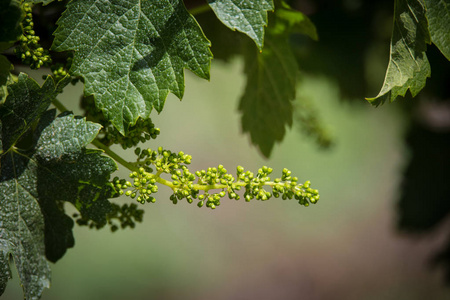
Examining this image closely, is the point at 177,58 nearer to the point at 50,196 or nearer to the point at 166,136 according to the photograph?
the point at 50,196

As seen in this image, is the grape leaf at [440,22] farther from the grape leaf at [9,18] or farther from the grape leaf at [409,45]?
the grape leaf at [9,18]

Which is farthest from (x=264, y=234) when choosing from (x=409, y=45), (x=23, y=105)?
(x=23, y=105)

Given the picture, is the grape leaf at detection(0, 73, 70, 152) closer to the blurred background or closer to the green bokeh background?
the blurred background

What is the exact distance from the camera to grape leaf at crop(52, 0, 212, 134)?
661 mm

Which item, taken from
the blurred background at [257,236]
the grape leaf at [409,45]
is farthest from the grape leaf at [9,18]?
the blurred background at [257,236]

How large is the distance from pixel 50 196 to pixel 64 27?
0.28 metres

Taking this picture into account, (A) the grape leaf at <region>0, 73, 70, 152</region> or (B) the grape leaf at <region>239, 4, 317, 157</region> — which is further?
(B) the grape leaf at <region>239, 4, 317, 157</region>

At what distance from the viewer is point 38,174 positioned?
0.69m

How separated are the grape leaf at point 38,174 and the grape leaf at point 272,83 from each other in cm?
46

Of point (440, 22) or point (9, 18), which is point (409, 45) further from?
point (9, 18)

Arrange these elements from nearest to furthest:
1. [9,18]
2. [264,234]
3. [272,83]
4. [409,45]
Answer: [9,18] → [409,45] → [272,83] → [264,234]

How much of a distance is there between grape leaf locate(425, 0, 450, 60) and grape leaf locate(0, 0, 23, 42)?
68cm

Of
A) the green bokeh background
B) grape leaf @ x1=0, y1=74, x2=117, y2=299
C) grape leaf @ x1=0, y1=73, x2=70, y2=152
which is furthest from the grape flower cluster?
the green bokeh background

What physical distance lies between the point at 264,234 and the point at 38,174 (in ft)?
11.5
